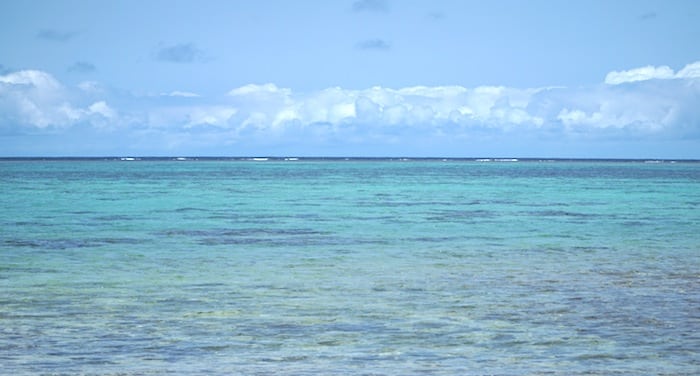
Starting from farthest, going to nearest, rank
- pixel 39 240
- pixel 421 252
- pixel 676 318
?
1. pixel 39 240
2. pixel 421 252
3. pixel 676 318

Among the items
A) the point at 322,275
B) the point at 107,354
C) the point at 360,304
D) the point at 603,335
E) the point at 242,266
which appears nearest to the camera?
the point at 107,354

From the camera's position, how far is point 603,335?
1438 cm

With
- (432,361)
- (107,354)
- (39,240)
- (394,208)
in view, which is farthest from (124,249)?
(394,208)

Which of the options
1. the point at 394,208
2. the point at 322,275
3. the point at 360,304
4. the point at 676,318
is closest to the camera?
the point at 676,318

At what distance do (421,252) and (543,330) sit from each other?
40.1 feet

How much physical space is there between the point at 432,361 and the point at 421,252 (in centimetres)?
1428

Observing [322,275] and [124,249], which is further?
[124,249]

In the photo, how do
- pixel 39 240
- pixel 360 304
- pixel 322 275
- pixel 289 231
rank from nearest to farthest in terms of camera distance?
1. pixel 360 304
2. pixel 322 275
3. pixel 39 240
4. pixel 289 231

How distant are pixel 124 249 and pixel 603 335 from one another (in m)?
16.4

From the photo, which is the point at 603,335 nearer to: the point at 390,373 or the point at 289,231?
the point at 390,373

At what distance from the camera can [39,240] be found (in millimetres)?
30031

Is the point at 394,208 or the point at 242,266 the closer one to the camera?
the point at 242,266

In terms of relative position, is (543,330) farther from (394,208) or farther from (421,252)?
(394,208)

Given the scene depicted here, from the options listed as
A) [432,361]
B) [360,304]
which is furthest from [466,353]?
[360,304]
